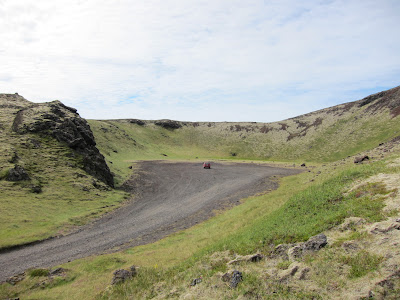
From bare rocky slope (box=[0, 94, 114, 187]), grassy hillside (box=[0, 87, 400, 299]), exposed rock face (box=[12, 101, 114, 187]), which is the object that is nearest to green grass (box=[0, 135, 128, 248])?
grassy hillside (box=[0, 87, 400, 299])

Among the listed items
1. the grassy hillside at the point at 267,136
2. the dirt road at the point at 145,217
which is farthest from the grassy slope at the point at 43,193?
the grassy hillside at the point at 267,136

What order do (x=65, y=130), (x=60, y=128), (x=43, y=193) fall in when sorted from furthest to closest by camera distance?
1. (x=65, y=130)
2. (x=60, y=128)
3. (x=43, y=193)

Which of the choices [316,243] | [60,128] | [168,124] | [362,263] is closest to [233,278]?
[316,243]

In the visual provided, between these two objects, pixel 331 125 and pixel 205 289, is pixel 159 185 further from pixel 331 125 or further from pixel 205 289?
pixel 331 125

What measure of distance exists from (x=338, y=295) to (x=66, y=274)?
15577mm

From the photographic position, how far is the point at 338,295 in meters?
7.11

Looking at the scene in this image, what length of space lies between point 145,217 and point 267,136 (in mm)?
111001

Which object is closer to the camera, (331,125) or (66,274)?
(66,274)

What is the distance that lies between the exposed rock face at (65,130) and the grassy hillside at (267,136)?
10029mm

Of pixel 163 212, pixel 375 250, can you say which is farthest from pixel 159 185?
pixel 375 250

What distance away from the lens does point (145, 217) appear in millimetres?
29641

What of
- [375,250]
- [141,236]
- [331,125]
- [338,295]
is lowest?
[141,236]

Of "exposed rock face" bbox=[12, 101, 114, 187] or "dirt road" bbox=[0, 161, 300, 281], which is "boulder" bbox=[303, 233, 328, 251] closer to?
"dirt road" bbox=[0, 161, 300, 281]

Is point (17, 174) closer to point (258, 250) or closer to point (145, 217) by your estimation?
point (145, 217)
